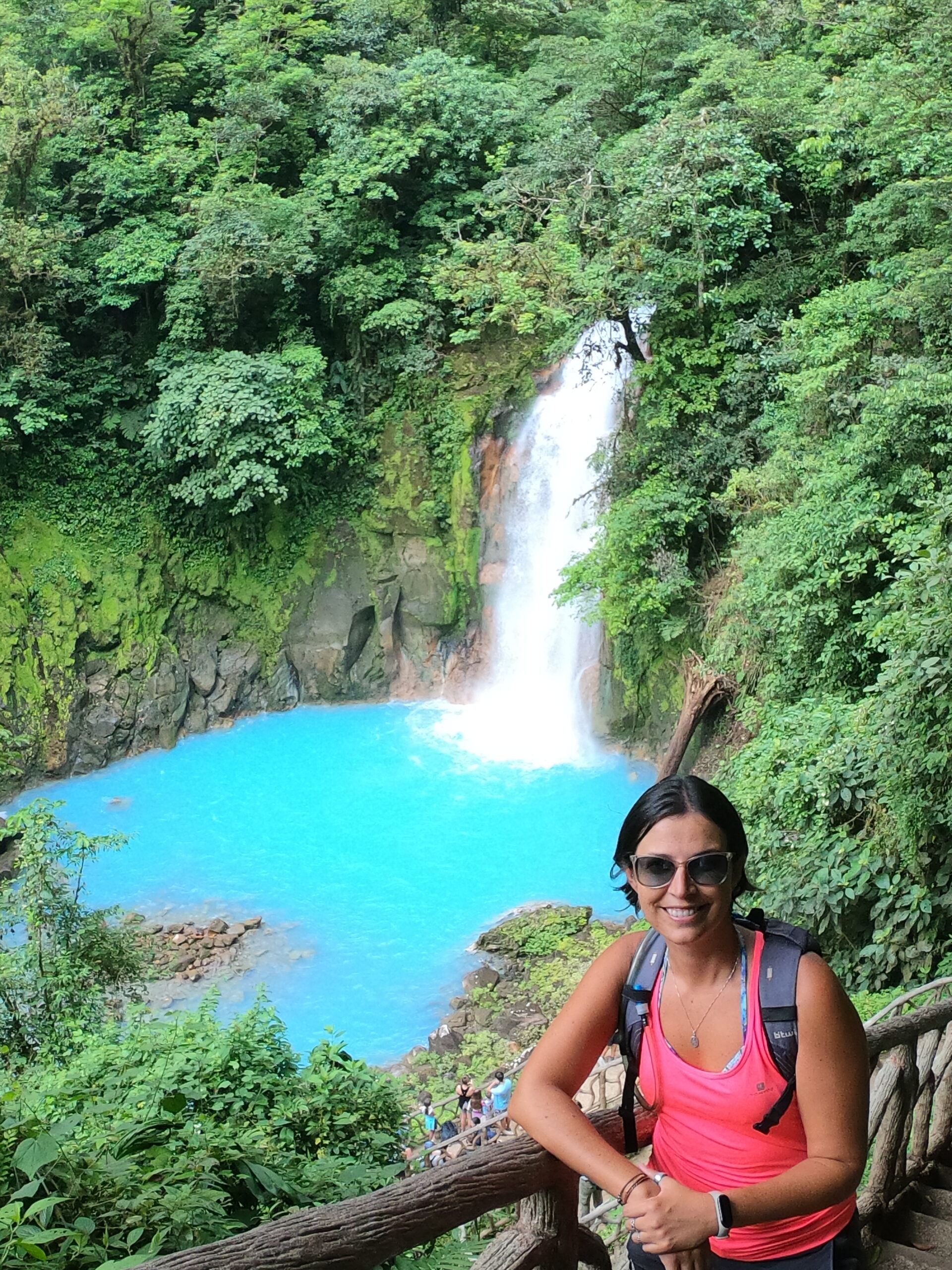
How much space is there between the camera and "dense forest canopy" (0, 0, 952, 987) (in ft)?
28.3

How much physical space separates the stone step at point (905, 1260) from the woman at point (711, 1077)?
95 centimetres

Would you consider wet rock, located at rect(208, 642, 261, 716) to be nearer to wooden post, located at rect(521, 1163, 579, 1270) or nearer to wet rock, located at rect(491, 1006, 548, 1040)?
wet rock, located at rect(491, 1006, 548, 1040)

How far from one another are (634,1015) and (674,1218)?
0.33 meters

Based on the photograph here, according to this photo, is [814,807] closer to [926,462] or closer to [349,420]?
[926,462]

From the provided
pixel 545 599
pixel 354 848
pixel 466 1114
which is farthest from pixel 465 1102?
pixel 545 599

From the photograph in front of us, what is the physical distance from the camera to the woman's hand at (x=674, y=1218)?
1.62 meters

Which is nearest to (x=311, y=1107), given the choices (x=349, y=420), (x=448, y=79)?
(x=349, y=420)

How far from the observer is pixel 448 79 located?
1490 centimetres

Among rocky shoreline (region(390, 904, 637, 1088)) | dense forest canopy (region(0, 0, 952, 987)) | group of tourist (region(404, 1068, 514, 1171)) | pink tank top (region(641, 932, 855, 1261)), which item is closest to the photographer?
pink tank top (region(641, 932, 855, 1261))

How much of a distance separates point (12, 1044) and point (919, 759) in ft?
20.3

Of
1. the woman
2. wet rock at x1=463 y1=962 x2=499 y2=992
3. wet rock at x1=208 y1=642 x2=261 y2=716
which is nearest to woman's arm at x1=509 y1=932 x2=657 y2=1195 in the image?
the woman

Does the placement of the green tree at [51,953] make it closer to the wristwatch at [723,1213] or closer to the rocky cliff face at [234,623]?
the rocky cliff face at [234,623]

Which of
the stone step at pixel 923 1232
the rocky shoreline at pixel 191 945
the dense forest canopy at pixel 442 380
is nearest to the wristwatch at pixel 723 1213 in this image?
the dense forest canopy at pixel 442 380

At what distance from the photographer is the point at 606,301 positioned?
11961 mm
